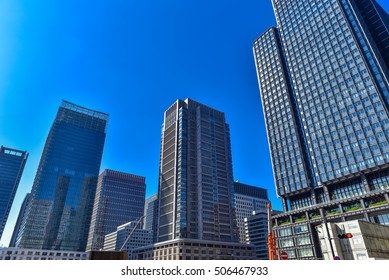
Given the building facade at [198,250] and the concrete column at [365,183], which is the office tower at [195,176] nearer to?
the building facade at [198,250]

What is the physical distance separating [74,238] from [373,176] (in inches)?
5942

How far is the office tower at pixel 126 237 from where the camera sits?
178375mm

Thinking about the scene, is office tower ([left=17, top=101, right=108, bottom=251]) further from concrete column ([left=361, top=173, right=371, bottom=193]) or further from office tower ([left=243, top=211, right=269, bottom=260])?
concrete column ([left=361, top=173, right=371, bottom=193])

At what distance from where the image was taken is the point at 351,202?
261 feet

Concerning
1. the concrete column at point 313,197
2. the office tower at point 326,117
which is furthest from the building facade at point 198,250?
the concrete column at point 313,197

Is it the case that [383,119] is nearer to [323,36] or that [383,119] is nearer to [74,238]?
[323,36]

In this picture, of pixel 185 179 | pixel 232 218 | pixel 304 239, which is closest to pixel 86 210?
pixel 185 179

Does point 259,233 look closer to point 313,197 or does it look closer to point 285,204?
point 285,204

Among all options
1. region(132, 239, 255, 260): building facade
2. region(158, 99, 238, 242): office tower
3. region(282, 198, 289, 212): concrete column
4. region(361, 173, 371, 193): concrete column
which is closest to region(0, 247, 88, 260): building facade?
region(132, 239, 255, 260): building facade

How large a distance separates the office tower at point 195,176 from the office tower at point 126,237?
146ft

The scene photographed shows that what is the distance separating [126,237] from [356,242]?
516 feet
